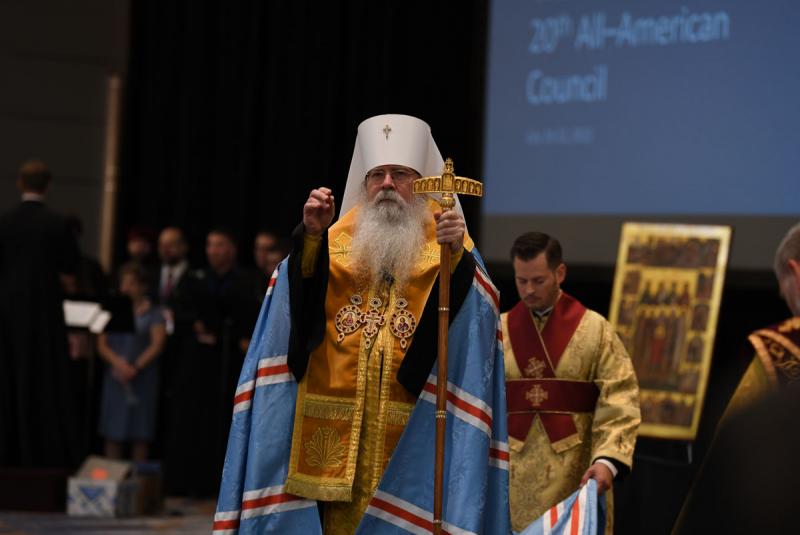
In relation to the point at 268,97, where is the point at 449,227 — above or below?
below

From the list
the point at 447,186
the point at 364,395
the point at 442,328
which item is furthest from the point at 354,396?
the point at 447,186

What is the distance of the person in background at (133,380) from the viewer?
891 cm

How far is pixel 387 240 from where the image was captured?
3.88 m

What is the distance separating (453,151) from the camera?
9875mm

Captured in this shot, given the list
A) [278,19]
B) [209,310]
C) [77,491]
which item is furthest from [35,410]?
[278,19]

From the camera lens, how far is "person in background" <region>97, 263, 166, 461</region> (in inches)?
351

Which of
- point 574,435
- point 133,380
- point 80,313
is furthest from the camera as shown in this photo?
point 133,380

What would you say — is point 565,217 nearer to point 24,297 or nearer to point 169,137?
point 24,297

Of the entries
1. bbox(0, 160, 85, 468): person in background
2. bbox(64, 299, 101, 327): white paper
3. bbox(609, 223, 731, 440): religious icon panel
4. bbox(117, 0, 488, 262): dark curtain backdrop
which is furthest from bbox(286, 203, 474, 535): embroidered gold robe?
bbox(117, 0, 488, 262): dark curtain backdrop

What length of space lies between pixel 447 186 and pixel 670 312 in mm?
3646

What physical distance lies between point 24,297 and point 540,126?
137 inches

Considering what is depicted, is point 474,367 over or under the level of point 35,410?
over

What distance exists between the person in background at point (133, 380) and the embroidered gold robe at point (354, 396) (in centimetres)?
522

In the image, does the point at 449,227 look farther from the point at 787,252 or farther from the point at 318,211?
the point at 787,252
